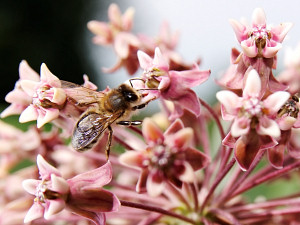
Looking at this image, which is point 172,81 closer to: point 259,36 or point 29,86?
point 259,36

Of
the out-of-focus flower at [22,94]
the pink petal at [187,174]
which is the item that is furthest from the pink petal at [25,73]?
the pink petal at [187,174]

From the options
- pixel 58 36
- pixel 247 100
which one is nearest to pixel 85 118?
pixel 247 100

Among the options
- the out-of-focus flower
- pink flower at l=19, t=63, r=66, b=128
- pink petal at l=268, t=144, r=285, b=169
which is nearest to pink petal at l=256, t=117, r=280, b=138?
pink petal at l=268, t=144, r=285, b=169

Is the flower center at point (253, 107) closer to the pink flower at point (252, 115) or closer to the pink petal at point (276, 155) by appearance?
the pink flower at point (252, 115)

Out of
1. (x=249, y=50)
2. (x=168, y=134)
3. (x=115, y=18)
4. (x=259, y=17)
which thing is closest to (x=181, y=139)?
(x=168, y=134)

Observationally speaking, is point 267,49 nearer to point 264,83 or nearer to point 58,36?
point 264,83

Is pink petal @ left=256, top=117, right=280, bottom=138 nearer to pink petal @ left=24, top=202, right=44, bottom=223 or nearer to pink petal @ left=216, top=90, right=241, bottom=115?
pink petal @ left=216, top=90, right=241, bottom=115
